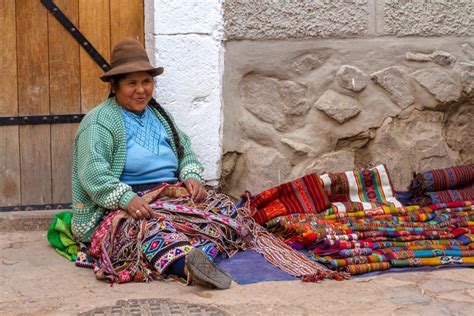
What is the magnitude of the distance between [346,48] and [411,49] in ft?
1.30

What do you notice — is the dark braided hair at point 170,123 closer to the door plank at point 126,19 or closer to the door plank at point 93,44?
the door plank at point 93,44

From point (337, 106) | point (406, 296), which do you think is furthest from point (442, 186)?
point (406, 296)

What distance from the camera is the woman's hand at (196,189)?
4438 mm

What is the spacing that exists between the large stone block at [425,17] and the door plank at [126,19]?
1354 mm

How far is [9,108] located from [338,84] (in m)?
1.83

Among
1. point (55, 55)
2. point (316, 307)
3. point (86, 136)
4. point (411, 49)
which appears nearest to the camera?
point (316, 307)

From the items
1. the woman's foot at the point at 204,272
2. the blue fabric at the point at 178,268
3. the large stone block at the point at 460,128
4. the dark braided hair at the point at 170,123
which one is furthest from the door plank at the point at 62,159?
the large stone block at the point at 460,128

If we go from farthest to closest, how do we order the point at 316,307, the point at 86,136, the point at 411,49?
the point at 411,49, the point at 86,136, the point at 316,307

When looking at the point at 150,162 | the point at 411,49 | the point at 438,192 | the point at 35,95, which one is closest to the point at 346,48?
the point at 411,49

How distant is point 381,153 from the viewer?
511 centimetres

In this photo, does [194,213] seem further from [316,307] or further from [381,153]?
[381,153]

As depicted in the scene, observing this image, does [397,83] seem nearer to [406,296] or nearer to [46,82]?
[406,296]

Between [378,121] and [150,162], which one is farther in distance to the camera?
[378,121]

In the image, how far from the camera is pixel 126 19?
4.79 meters
